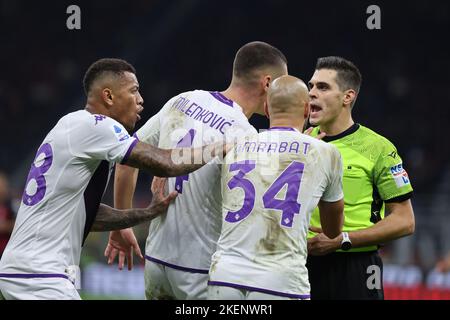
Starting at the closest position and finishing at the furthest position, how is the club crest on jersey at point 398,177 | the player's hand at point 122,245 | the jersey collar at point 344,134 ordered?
the club crest on jersey at point 398,177
the player's hand at point 122,245
the jersey collar at point 344,134

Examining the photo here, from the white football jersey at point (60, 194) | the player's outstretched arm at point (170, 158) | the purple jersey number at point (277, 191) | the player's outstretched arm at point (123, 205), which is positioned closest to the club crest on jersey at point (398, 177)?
the purple jersey number at point (277, 191)

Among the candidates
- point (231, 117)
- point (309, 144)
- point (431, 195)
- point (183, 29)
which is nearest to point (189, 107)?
point (231, 117)

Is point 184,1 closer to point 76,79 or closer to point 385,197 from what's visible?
point 76,79

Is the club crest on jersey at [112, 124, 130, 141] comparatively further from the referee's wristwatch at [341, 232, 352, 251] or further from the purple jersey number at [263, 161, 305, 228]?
the referee's wristwatch at [341, 232, 352, 251]

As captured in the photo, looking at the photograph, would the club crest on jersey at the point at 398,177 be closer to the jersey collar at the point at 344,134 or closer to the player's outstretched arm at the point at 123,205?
the jersey collar at the point at 344,134

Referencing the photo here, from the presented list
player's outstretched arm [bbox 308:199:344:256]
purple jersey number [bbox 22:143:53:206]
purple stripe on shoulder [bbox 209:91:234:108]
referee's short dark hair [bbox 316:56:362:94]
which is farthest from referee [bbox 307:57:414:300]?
purple jersey number [bbox 22:143:53:206]

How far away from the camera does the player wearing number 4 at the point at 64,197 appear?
16.8 ft

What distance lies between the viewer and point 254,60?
6.03 meters

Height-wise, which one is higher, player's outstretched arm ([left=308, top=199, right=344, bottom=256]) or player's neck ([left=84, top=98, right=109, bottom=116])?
player's neck ([left=84, top=98, right=109, bottom=116])

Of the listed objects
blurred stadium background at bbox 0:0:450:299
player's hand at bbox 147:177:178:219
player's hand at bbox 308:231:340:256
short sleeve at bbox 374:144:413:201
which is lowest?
player's hand at bbox 308:231:340:256

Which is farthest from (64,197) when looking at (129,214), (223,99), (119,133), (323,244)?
(323,244)

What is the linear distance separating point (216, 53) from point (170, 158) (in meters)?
17.2

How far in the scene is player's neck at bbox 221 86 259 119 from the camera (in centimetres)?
597

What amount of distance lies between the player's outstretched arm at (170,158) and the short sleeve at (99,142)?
0.07 meters
